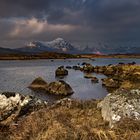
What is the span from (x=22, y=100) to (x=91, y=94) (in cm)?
2184

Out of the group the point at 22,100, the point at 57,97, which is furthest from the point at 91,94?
the point at 22,100

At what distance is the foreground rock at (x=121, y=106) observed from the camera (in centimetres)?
1037

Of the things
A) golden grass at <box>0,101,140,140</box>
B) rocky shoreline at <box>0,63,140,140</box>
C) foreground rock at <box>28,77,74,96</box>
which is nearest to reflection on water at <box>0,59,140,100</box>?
foreground rock at <box>28,77,74,96</box>

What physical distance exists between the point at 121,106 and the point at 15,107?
7093 millimetres

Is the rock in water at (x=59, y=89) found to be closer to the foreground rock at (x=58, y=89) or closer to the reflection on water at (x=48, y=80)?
the foreground rock at (x=58, y=89)

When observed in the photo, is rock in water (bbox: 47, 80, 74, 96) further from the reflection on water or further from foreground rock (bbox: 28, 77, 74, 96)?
the reflection on water

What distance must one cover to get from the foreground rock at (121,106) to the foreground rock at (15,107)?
201 inches

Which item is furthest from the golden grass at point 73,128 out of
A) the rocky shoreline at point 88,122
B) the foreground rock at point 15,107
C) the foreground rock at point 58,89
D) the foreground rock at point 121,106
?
the foreground rock at point 58,89

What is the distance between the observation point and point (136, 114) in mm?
10367

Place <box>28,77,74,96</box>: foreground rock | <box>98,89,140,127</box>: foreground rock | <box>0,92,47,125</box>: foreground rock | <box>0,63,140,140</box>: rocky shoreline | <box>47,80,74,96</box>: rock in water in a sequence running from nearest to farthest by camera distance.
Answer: <box>0,63,140,140</box>: rocky shoreline
<box>98,89,140,127</box>: foreground rock
<box>0,92,47,125</box>: foreground rock
<box>47,80,74,96</box>: rock in water
<box>28,77,74,96</box>: foreground rock

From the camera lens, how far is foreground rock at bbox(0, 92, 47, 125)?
1492 cm

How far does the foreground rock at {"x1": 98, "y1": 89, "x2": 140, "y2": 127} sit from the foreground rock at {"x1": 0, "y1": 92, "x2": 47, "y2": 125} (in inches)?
201

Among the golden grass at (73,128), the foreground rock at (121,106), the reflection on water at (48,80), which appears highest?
the foreground rock at (121,106)

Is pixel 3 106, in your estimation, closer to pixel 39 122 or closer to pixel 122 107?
pixel 39 122
